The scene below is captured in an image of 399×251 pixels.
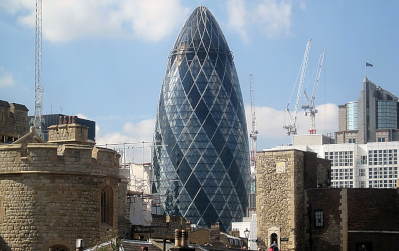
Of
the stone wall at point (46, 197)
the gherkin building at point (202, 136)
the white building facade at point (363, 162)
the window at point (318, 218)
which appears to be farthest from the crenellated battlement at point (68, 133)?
the white building facade at point (363, 162)

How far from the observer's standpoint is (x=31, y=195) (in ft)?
127

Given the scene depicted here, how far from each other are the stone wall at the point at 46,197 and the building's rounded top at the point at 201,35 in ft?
395

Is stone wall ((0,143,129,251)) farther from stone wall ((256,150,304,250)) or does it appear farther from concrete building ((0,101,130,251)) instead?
stone wall ((256,150,304,250))

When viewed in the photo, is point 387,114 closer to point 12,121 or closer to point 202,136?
point 202,136

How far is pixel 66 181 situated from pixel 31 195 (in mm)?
1700

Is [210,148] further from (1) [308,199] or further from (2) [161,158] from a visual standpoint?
(1) [308,199]

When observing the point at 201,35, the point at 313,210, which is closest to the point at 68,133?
the point at 313,210

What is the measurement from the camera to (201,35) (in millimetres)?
162125

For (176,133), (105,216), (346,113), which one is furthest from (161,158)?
(105,216)

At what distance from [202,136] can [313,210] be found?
96.6 metres

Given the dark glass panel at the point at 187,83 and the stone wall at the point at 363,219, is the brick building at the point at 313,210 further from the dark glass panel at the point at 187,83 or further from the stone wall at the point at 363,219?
the dark glass panel at the point at 187,83

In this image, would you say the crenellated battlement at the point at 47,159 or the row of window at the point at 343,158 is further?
the row of window at the point at 343,158

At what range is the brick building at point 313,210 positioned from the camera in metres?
56.5

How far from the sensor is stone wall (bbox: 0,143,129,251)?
38375mm
